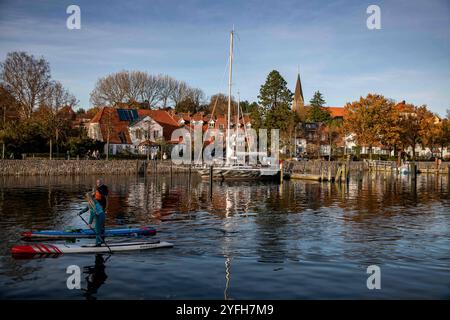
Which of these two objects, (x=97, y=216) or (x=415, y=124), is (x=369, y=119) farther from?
(x=97, y=216)

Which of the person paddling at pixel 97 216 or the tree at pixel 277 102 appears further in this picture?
the tree at pixel 277 102

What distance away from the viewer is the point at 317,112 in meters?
125

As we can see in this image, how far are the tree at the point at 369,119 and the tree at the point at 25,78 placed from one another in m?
55.6

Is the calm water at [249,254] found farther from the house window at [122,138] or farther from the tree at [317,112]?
the tree at [317,112]

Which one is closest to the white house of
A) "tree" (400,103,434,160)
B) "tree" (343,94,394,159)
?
"tree" (343,94,394,159)

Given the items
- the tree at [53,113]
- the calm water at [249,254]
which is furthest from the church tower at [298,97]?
the calm water at [249,254]

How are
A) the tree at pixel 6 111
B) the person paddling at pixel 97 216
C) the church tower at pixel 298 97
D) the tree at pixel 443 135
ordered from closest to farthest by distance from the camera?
the person paddling at pixel 97 216
the tree at pixel 6 111
the tree at pixel 443 135
the church tower at pixel 298 97

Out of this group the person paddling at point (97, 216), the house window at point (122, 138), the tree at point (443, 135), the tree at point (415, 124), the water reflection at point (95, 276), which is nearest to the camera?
the water reflection at point (95, 276)

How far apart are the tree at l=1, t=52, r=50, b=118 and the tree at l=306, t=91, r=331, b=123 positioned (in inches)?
2917

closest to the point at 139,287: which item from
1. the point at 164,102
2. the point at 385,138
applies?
the point at 385,138

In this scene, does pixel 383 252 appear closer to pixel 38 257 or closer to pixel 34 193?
pixel 38 257

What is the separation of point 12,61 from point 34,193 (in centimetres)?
3673

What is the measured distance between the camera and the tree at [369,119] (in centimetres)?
8838

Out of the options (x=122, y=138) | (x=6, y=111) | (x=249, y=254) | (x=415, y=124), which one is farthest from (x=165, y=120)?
(x=249, y=254)
